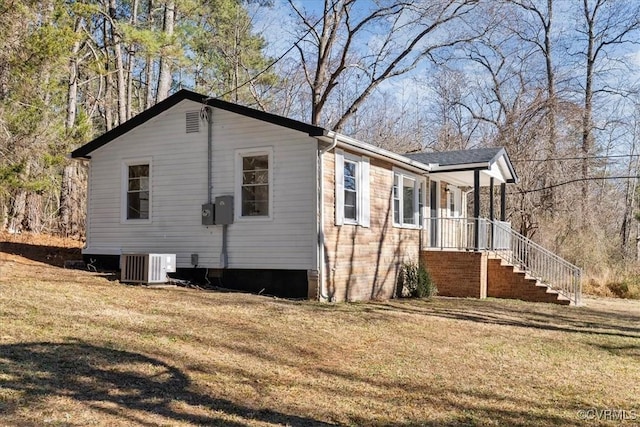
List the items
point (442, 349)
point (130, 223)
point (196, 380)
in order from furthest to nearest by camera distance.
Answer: point (130, 223)
point (442, 349)
point (196, 380)

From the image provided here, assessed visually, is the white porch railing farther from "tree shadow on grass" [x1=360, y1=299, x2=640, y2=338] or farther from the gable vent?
the gable vent

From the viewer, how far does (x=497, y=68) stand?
28.9 m

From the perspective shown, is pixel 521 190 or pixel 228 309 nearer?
pixel 228 309

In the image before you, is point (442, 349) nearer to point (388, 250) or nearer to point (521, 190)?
point (388, 250)

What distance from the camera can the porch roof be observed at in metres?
14.7

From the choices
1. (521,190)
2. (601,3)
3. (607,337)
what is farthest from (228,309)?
(601,3)

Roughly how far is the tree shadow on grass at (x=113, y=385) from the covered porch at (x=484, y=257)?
10.5 meters

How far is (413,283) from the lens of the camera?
14.1 m

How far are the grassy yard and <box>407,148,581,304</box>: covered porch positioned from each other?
425cm

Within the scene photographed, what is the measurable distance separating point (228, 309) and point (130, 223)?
16.2 ft

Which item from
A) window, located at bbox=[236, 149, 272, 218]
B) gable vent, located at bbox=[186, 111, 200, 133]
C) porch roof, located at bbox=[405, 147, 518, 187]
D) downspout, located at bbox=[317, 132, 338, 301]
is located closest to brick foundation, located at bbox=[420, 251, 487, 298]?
porch roof, located at bbox=[405, 147, 518, 187]

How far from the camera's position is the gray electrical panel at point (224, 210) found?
11336 millimetres

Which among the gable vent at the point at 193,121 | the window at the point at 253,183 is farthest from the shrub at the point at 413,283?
the gable vent at the point at 193,121

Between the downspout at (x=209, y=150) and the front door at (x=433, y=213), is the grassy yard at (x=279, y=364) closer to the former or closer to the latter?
the downspout at (x=209, y=150)
